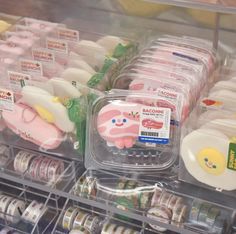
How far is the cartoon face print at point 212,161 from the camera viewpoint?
1.23m

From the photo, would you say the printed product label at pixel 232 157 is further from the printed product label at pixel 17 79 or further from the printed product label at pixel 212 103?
the printed product label at pixel 17 79

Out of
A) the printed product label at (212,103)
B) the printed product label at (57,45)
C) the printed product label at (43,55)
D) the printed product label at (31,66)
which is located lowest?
the printed product label at (212,103)

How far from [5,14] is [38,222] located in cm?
72

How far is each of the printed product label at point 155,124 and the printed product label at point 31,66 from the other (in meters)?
0.36

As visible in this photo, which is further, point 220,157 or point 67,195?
point 67,195

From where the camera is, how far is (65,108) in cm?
137

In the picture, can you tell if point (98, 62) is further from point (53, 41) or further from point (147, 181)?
point (147, 181)

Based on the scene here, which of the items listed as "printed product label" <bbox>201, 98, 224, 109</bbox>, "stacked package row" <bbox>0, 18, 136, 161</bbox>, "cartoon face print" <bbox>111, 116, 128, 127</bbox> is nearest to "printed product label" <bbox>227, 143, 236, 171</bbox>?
"printed product label" <bbox>201, 98, 224, 109</bbox>

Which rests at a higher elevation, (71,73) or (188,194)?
(71,73)

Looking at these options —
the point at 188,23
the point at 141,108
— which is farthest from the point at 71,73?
the point at 188,23

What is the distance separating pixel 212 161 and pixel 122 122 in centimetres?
24

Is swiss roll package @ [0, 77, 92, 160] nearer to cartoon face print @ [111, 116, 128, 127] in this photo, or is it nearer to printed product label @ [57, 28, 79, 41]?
cartoon face print @ [111, 116, 128, 127]

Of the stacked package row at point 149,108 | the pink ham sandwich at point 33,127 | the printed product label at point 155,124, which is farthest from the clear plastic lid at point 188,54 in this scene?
the pink ham sandwich at point 33,127

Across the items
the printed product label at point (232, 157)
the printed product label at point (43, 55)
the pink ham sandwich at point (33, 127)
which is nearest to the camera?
the printed product label at point (232, 157)
